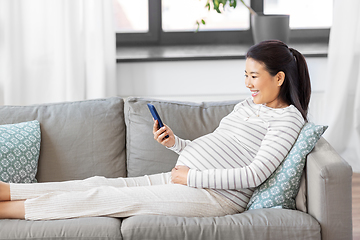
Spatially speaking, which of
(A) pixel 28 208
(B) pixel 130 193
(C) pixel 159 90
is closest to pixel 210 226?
(B) pixel 130 193

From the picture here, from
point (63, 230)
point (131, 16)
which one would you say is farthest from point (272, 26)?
point (63, 230)

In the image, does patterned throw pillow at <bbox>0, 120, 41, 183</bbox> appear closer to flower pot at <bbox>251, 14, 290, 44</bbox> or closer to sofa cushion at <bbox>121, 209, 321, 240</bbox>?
sofa cushion at <bbox>121, 209, 321, 240</bbox>

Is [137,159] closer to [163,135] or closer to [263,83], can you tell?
[163,135]

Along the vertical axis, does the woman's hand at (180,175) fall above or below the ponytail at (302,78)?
below

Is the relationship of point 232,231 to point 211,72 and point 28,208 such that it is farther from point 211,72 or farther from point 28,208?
point 211,72

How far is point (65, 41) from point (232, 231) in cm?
169

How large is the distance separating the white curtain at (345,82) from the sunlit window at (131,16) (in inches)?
48.7

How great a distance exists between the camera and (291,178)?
156cm

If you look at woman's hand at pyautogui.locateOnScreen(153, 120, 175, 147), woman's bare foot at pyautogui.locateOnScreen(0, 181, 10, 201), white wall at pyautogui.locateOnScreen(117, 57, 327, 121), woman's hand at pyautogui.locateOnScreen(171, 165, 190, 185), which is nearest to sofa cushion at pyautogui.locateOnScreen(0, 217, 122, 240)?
woman's bare foot at pyautogui.locateOnScreen(0, 181, 10, 201)

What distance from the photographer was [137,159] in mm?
1939

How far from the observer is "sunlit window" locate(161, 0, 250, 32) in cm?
305

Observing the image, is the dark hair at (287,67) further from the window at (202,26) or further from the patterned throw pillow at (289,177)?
the window at (202,26)

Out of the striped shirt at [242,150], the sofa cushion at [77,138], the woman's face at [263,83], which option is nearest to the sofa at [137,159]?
the sofa cushion at [77,138]

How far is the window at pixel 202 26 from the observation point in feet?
10.0
